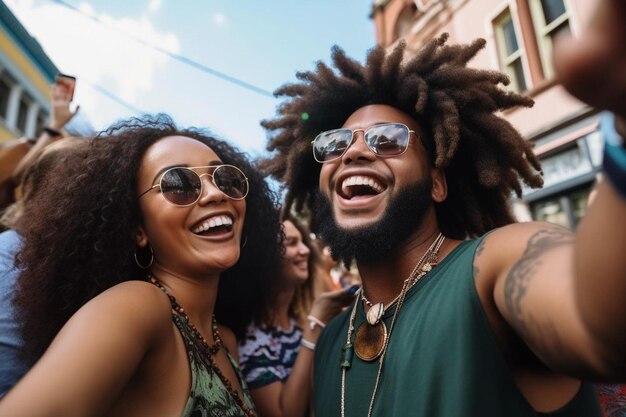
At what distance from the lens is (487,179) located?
7.22 feet

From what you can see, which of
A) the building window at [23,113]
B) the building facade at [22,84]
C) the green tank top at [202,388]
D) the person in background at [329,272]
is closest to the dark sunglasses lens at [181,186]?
the green tank top at [202,388]

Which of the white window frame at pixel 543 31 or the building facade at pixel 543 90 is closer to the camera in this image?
the building facade at pixel 543 90

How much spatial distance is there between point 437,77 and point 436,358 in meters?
1.54

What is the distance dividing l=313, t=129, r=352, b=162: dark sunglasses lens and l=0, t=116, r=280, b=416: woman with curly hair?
44cm

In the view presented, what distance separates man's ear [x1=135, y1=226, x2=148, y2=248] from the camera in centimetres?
198

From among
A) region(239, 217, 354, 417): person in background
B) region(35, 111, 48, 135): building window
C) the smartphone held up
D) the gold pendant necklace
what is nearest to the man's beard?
the gold pendant necklace

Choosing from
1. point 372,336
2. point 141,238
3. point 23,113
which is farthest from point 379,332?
point 23,113

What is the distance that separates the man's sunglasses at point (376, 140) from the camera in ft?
7.19

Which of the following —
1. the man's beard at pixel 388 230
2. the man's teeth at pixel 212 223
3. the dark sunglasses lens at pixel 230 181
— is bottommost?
the man's beard at pixel 388 230

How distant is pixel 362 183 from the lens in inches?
84.8

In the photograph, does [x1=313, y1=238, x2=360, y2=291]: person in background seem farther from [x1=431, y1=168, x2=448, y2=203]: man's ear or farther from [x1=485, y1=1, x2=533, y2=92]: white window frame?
[x1=485, y1=1, x2=533, y2=92]: white window frame

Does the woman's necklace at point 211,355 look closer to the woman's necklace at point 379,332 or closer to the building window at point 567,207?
the woman's necklace at point 379,332

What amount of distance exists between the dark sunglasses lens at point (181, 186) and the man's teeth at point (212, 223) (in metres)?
0.11

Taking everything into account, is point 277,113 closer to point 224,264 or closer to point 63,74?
point 224,264
